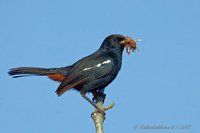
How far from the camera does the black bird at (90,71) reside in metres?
7.78

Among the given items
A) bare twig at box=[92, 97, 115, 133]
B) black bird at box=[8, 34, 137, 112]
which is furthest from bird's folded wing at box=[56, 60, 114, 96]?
bare twig at box=[92, 97, 115, 133]

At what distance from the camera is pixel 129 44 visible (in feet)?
27.7

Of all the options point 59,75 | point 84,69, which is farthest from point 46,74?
point 84,69

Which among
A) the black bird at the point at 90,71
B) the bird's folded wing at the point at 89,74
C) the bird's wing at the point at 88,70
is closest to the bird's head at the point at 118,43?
the black bird at the point at 90,71

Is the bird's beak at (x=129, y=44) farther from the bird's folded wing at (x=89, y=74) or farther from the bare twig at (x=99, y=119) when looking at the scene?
the bare twig at (x=99, y=119)

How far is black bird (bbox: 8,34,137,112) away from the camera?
7.78m

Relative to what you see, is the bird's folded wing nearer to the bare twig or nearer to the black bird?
the black bird

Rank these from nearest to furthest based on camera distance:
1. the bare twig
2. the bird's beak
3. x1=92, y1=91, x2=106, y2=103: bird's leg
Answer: the bare twig < x1=92, y1=91, x2=106, y2=103: bird's leg < the bird's beak

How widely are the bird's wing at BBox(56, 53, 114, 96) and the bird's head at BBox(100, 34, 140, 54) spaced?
421mm

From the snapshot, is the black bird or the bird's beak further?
the bird's beak

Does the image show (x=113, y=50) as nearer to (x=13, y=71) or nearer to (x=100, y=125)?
(x=13, y=71)

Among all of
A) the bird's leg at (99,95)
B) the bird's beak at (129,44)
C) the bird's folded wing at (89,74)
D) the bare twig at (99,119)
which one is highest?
the bird's beak at (129,44)

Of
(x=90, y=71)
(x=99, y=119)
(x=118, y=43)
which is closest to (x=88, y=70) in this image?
(x=90, y=71)

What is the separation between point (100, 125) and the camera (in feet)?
18.4
